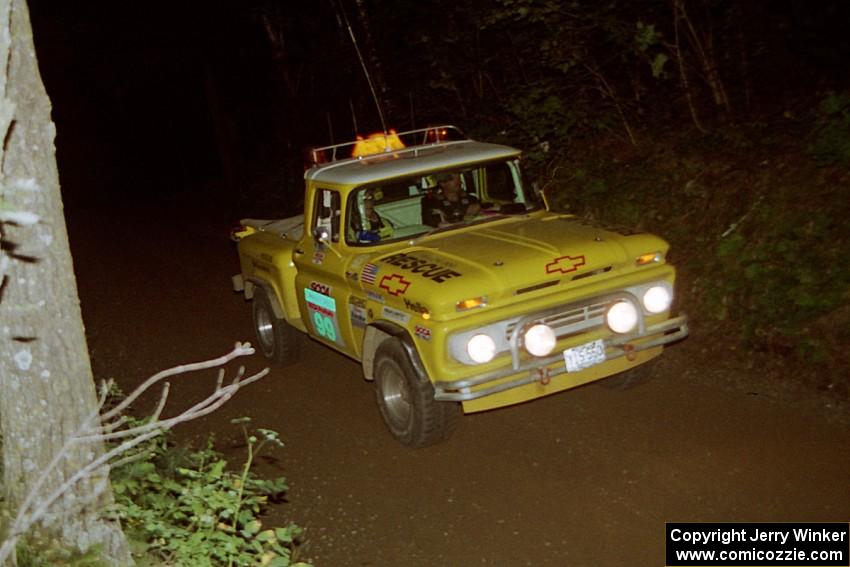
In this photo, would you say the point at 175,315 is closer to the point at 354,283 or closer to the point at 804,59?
the point at 354,283

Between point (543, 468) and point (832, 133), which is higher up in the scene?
point (832, 133)

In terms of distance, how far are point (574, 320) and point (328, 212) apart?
242 centimetres

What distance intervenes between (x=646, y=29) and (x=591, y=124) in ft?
6.31

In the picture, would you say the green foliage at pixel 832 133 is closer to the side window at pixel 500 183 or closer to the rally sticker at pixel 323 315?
the side window at pixel 500 183

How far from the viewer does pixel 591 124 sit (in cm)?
1223

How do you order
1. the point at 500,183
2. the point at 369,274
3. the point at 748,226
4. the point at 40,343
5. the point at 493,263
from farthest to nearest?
the point at 748,226 → the point at 500,183 → the point at 369,274 → the point at 493,263 → the point at 40,343

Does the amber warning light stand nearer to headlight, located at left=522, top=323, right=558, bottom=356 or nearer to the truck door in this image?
the truck door

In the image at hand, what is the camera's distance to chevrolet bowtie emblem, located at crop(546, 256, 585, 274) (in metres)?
6.34

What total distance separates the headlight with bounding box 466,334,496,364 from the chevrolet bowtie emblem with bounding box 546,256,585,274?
2.25 ft

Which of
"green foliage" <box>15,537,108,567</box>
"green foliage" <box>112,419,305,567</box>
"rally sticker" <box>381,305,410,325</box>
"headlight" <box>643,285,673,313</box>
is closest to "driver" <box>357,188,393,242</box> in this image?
"rally sticker" <box>381,305,410,325</box>

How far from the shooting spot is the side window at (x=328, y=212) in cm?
741

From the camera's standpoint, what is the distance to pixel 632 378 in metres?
7.26

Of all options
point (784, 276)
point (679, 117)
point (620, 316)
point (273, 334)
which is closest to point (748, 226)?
point (784, 276)

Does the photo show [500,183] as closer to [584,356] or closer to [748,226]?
[584,356]
